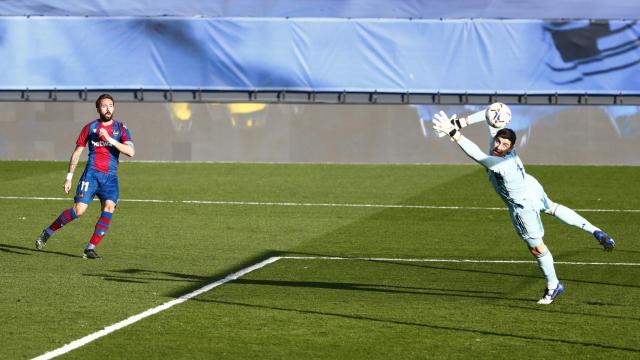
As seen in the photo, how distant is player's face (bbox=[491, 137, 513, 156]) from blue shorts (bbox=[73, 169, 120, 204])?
565 cm

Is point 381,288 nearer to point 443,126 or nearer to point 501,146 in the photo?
point 501,146

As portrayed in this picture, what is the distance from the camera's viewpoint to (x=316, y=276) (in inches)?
577

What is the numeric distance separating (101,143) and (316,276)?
3.36 metres

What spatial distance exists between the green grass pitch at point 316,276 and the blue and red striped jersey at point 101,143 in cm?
116

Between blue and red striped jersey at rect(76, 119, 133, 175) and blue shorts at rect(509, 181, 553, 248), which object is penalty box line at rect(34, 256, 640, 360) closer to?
blue and red striped jersey at rect(76, 119, 133, 175)

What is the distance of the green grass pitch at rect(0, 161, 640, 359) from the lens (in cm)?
1073

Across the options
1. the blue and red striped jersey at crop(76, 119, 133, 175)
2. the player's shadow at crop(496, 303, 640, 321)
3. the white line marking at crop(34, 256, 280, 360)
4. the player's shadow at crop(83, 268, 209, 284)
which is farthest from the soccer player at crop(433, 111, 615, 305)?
the blue and red striped jersey at crop(76, 119, 133, 175)

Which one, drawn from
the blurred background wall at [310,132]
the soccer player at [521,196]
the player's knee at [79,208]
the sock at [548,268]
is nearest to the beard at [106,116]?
the player's knee at [79,208]

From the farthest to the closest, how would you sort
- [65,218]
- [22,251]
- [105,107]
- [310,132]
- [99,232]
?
[310,132]
[22,251]
[65,218]
[99,232]
[105,107]

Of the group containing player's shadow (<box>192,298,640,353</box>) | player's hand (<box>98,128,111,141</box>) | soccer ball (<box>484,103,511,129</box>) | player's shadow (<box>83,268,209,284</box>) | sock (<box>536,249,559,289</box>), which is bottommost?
player's shadow (<box>192,298,640,353</box>)

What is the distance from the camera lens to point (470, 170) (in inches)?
1195

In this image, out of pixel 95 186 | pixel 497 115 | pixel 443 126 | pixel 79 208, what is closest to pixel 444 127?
pixel 443 126

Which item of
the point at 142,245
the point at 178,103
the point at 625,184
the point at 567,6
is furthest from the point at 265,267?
the point at 567,6

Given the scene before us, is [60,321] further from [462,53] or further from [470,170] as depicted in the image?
[462,53]
